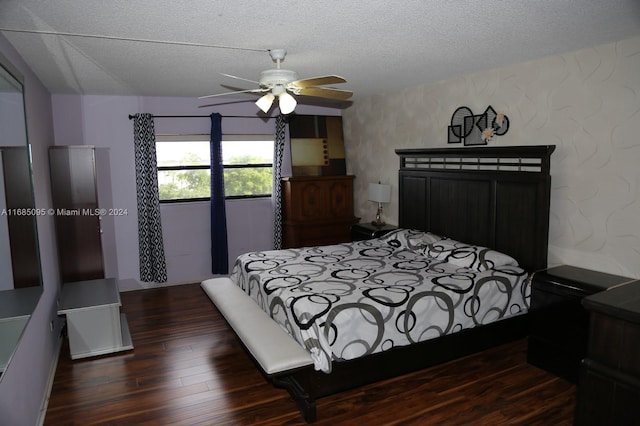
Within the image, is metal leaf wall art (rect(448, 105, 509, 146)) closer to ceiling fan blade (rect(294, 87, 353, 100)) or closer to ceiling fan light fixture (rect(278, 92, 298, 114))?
ceiling fan blade (rect(294, 87, 353, 100))

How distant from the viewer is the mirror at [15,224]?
2053 millimetres

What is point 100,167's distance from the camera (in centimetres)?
532

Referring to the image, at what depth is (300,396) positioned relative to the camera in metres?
2.77

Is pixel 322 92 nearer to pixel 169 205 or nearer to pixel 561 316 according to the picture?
pixel 561 316

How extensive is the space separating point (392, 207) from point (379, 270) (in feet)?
6.32

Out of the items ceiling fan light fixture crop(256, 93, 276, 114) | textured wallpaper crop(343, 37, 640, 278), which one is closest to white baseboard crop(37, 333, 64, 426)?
ceiling fan light fixture crop(256, 93, 276, 114)

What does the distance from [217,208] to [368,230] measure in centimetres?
Result: 202

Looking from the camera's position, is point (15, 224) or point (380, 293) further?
point (380, 293)

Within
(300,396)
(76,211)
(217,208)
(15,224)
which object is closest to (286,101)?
(15,224)

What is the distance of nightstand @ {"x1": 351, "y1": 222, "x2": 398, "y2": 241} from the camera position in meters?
5.28

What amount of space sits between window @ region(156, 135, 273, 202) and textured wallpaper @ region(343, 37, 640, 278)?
9.16 feet

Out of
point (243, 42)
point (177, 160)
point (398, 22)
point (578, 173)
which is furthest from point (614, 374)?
point (177, 160)

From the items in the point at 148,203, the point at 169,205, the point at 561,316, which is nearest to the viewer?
the point at 561,316

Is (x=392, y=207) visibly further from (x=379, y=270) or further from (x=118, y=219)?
(x=118, y=219)
